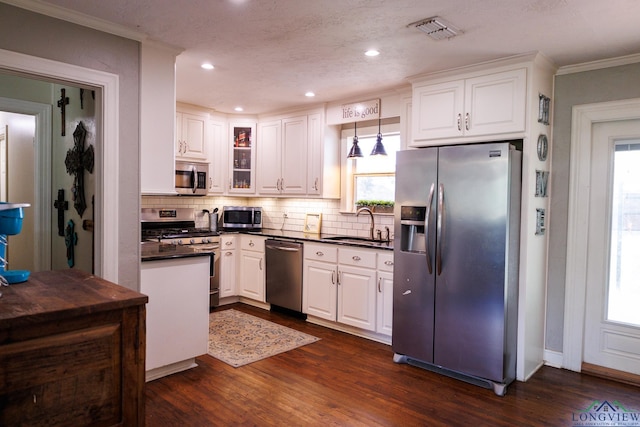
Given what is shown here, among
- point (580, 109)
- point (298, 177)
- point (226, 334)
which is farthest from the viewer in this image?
point (298, 177)

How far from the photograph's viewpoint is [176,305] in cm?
310

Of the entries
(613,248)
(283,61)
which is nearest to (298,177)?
(283,61)

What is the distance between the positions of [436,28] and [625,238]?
223cm

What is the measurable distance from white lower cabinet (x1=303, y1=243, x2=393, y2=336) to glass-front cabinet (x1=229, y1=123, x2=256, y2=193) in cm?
156

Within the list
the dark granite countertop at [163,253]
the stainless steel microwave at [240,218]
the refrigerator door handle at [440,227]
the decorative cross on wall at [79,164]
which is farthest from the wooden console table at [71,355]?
the stainless steel microwave at [240,218]

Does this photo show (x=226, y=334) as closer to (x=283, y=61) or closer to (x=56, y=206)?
(x=56, y=206)

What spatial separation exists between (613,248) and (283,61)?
9.92 feet

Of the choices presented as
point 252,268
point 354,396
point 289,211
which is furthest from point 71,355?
point 289,211

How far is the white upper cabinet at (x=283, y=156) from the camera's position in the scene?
5.04m

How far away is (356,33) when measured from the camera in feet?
8.98

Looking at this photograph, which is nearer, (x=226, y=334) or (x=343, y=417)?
(x=343, y=417)

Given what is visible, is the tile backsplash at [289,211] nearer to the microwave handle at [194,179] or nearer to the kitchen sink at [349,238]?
the kitchen sink at [349,238]

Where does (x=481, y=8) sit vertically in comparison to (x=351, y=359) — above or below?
above

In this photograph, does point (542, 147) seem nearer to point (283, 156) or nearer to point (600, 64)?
point (600, 64)
